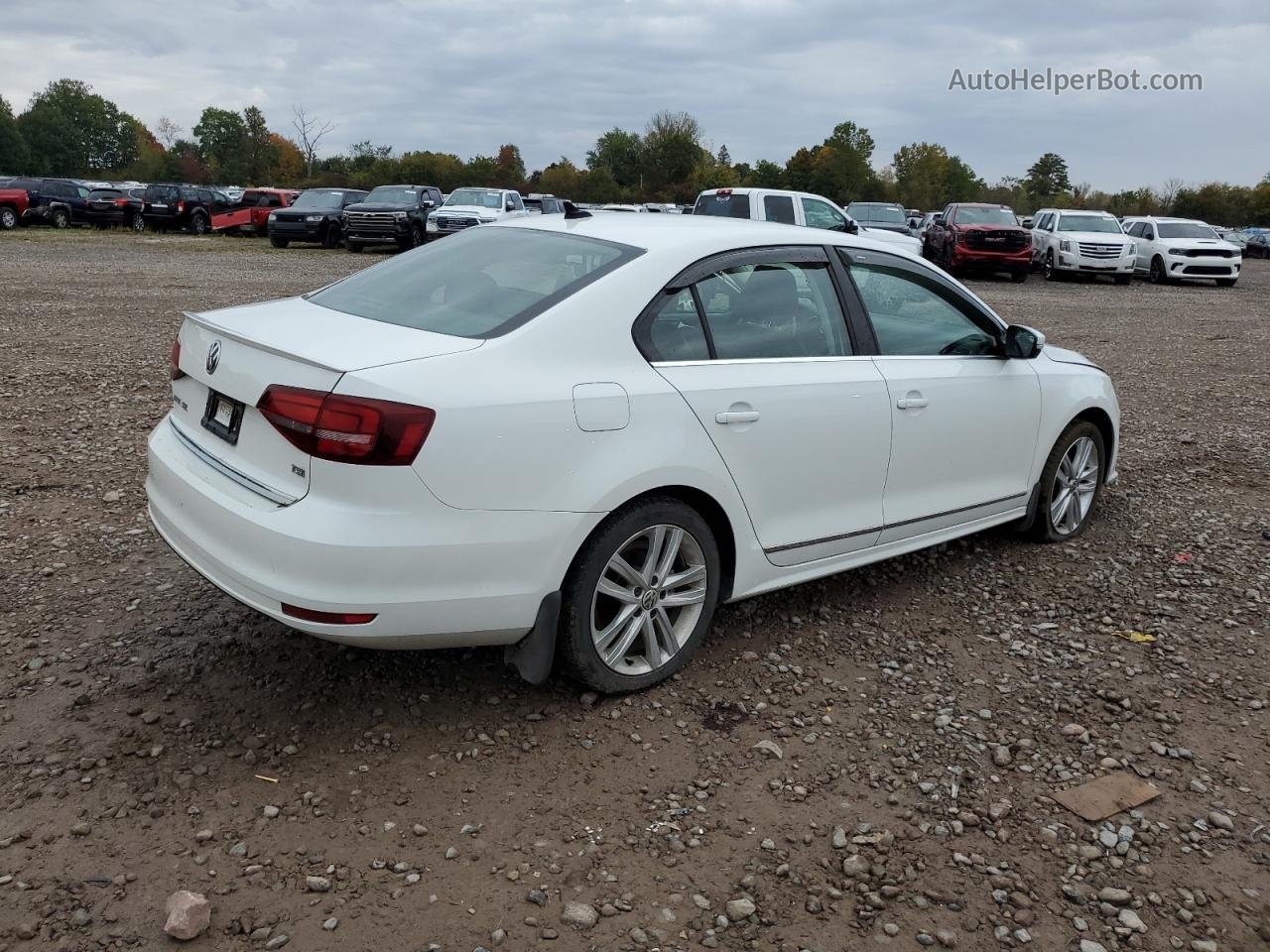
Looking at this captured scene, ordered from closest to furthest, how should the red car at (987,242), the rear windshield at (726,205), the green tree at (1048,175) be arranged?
1. the rear windshield at (726,205)
2. the red car at (987,242)
3. the green tree at (1048,175)

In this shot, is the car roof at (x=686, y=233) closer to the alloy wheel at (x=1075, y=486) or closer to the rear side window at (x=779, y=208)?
the alloy wheel at (x=1075, y=486)

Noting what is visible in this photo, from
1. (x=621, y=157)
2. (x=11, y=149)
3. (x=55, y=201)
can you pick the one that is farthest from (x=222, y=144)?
(x=55, y=201)

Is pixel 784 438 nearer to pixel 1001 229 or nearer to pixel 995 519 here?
pixel 995 519

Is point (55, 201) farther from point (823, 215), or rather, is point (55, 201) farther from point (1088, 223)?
point (1088, 223)

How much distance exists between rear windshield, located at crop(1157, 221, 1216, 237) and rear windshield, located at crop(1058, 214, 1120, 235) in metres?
1.26

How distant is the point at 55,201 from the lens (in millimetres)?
34312

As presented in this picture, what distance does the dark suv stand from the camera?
34.3m

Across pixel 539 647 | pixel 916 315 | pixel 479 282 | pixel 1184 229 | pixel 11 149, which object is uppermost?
pixel 11 149

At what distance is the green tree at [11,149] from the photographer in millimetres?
87688

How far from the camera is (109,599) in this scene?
4391 mm

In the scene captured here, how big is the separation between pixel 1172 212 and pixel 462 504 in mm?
75199

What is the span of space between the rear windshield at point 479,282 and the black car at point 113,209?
3467cm

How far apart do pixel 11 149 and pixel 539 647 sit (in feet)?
340

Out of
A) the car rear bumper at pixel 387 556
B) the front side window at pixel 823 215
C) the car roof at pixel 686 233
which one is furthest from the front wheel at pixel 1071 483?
the front side window at pixel 823 215
